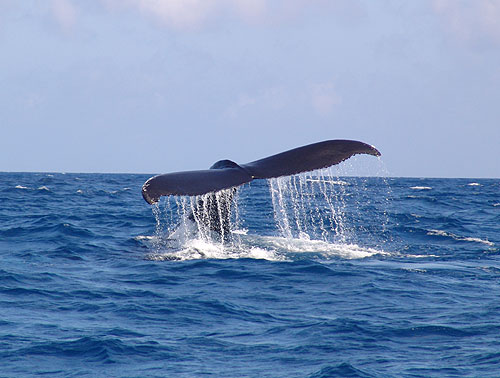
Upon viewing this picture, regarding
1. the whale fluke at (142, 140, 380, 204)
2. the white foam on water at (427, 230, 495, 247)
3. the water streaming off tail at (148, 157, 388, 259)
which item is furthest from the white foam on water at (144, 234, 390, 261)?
the white foam on water at (427, 230, 495, 247)

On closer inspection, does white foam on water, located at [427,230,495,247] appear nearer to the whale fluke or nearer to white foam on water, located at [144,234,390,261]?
white foam on water, located at [144,234,390,261]

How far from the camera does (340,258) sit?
34.2 feet

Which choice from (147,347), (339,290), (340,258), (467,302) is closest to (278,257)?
(340,258)

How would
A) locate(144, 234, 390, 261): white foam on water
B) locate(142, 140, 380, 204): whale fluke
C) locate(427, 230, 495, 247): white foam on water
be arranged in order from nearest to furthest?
locate(142, 140, 380, 204): whale fluke
locate(144, 234, 390, 261): white foam on water
locate(427, 230, 495, 247): white foam on water

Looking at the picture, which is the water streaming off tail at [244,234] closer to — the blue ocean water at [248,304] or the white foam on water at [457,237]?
the blue ocean water at [248,304]

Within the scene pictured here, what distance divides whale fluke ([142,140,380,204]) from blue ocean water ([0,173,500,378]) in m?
0.24

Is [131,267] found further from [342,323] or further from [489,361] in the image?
[489,361]

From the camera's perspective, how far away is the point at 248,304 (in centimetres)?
760

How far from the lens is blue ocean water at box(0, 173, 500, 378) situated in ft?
18.6

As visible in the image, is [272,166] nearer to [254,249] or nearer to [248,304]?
[248,304]

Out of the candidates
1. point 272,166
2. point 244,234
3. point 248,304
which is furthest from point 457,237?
point 248,304

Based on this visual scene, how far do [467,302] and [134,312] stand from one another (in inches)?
146

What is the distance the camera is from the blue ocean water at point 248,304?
566 cm

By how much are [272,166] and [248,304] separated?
6.34 feet
